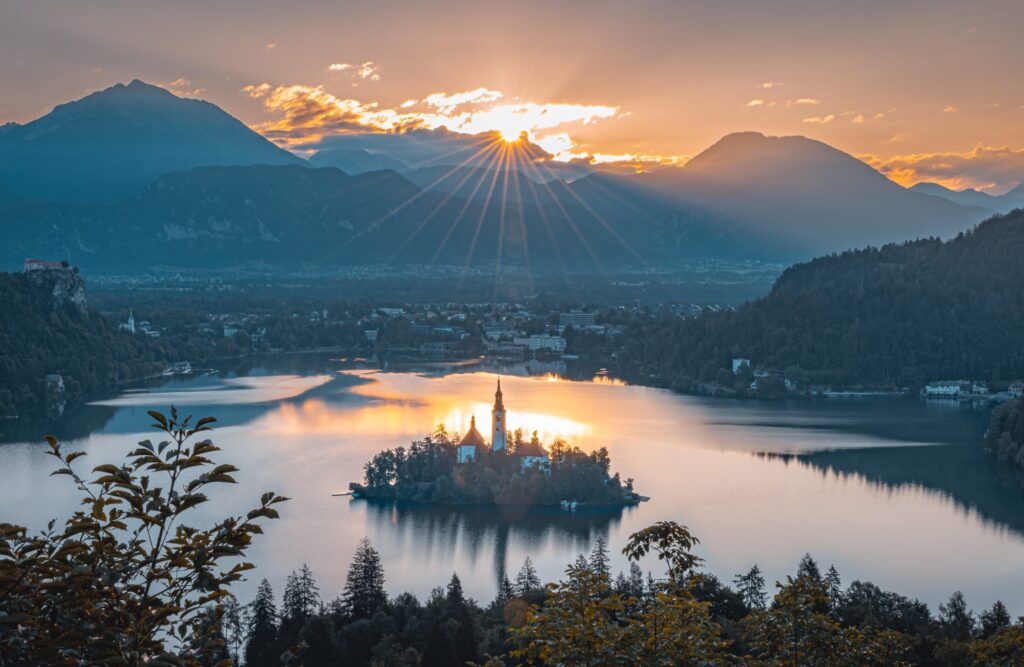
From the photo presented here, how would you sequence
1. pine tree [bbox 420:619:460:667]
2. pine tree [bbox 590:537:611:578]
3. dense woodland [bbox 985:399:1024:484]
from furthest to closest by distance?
dense woodland [bbox 985:399:1024:484], pine tree [bbox 590:537:611:578], pine tree [bbox 420:619:460:667]

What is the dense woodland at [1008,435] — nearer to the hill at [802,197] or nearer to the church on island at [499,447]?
the church on island at [499,447]

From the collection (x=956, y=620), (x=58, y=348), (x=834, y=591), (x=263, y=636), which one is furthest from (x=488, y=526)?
(x=58, y=348)

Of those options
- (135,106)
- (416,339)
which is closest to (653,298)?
(416,339)

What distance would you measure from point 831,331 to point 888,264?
4645 millimetres

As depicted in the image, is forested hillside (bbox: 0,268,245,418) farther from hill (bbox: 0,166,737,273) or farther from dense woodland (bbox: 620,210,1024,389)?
hill (bbox: 0,166,737,273)

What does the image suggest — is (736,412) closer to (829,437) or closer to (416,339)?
(829,437)

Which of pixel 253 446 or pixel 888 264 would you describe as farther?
pixel 888 264

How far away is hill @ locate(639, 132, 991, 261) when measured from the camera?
8850 cm

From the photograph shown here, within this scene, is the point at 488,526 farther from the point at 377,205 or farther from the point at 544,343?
the point at 377,205

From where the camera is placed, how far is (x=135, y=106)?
8512 cm

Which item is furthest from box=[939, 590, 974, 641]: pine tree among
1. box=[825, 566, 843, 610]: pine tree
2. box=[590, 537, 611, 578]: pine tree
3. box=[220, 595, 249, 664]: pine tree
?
box=[220, 595, 249, 664]: pine tree

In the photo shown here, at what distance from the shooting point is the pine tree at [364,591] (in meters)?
8.57

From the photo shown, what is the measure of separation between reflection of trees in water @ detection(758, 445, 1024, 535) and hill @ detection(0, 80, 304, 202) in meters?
68.8

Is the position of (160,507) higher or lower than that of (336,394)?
higher
